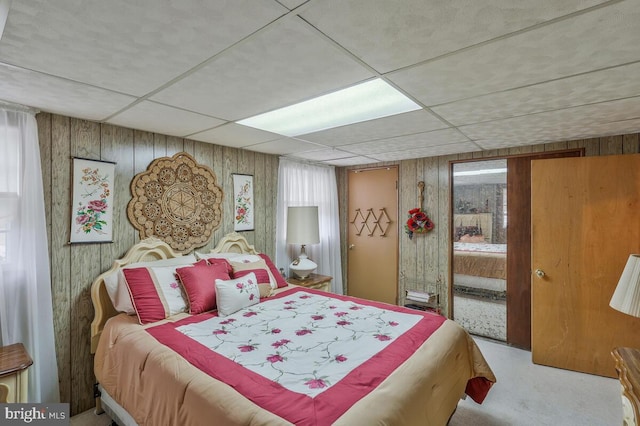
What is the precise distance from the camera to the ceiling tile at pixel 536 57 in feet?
3.74

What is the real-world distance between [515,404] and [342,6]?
302 cm

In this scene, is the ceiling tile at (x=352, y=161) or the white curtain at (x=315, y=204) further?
the ceiling tile at (x=352, y=161)

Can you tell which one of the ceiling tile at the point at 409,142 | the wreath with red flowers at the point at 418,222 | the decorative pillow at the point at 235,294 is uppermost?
the ceiling tile at the point at 409,142

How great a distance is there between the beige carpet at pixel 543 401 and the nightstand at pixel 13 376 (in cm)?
280

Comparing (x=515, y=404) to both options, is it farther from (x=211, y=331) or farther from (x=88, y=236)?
(x=88, y=236)

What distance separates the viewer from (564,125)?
100 inches

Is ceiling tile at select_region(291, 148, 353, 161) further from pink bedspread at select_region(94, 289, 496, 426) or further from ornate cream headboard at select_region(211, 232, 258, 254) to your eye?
pink bedspread at select_region(94, 289, 496, 426)

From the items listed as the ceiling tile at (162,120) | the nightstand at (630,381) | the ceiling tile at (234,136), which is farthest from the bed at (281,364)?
the ceiling tile at (234,136)

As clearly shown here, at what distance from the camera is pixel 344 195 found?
4.98 m

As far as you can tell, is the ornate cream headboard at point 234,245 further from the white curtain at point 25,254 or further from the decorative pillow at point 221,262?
the white curtain at point 25,254

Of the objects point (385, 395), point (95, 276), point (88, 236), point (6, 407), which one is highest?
point (88, 236)

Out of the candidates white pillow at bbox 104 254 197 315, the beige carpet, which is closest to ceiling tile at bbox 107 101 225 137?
white pillow at bbox 104 254 197 315

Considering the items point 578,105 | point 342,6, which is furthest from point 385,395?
point 578,105

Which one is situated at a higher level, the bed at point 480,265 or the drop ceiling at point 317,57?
the drop ceiling at point 317,57
